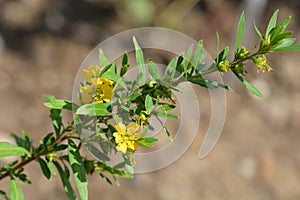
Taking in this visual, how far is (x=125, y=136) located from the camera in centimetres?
131

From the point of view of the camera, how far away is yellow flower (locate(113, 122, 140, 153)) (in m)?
1.29

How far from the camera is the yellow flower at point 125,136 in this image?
1.29 m

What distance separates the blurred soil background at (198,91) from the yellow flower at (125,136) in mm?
2110

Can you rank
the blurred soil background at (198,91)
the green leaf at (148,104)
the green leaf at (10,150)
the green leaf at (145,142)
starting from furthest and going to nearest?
1. the blurred soil background at (198,91)
2. the green leaf at (10,150)
3. the green leaf at (145,142)
4. the green leaf at (148,104)

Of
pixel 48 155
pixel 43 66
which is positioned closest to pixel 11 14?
pixel 43 66

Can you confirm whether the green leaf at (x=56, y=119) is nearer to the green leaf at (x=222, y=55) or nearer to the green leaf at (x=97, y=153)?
the green leaf at (x=97, y=153)

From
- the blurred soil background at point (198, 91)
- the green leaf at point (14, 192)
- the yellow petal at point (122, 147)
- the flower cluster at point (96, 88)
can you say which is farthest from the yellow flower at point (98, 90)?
the blurred soil background at point (198, 91)

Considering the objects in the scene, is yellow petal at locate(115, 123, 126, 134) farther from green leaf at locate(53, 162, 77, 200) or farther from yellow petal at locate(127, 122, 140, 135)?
green leaf at locate(53, 162, 77, 200)

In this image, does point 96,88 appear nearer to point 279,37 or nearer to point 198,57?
point 198,57

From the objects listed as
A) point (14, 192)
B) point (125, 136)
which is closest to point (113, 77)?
point (125, 136)

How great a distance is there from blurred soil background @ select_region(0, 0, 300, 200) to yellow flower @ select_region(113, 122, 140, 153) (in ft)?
6.92

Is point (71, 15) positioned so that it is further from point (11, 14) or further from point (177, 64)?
point (177, 64)

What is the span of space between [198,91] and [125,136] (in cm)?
276

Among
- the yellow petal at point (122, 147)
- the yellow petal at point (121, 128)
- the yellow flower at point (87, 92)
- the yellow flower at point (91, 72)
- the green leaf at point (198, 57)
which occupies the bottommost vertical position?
the yellow petal at point (122, 147)
